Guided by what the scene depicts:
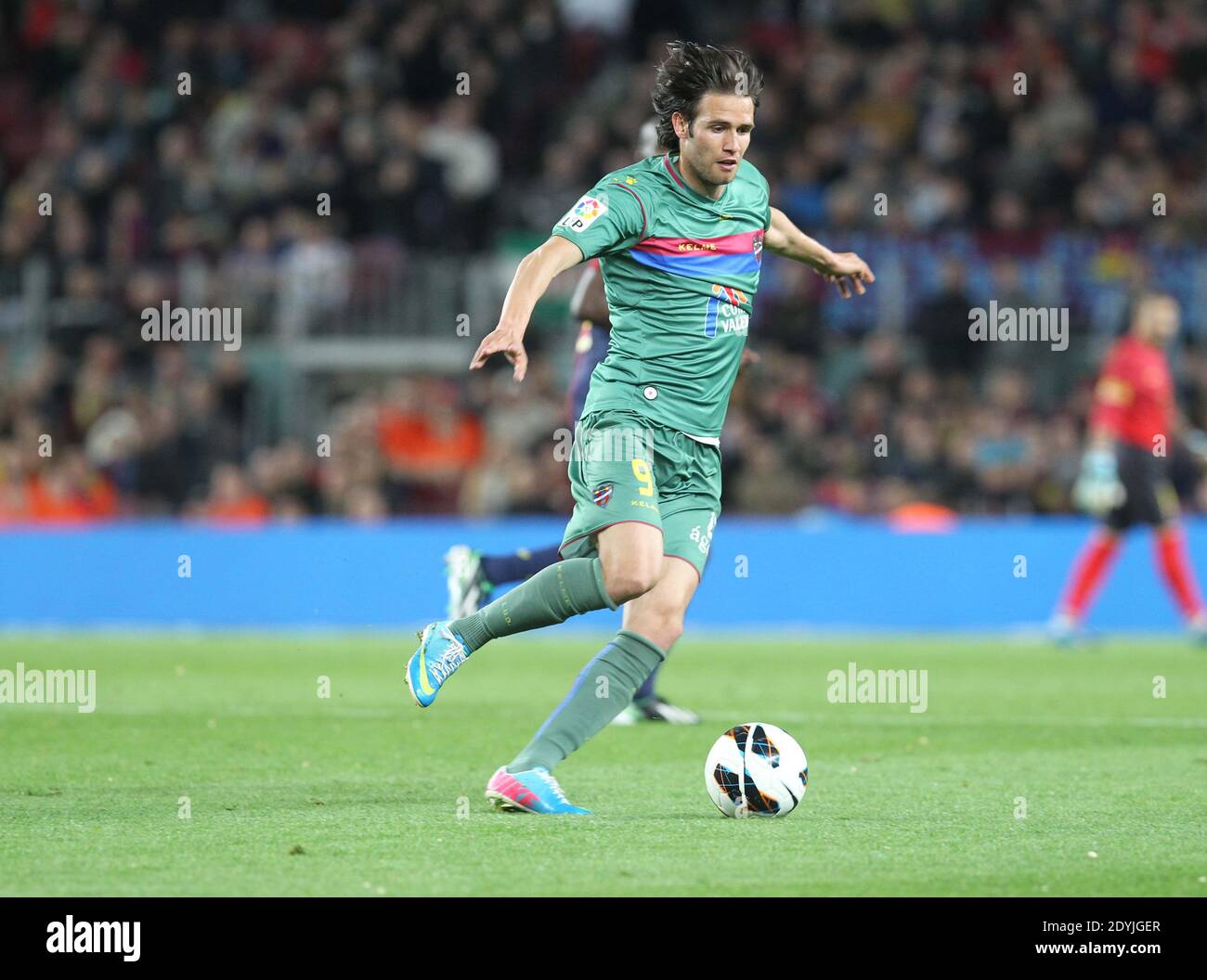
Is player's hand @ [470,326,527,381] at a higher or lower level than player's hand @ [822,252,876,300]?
lower

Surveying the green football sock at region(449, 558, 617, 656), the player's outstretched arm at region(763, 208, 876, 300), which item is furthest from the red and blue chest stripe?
the green football sock at region(449, 558, 617, 656)

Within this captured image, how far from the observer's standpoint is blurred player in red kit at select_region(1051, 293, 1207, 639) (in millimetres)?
13906

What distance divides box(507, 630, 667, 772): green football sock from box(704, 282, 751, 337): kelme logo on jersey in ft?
3.56

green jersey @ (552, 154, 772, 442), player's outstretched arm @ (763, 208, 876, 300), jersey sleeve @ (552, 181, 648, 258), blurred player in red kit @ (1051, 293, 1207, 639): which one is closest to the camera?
jersey sleeve @ (552, 181, 648, 258)

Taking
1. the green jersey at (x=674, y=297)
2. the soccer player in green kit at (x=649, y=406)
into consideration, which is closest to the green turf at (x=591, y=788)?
the soccer player in green kit at (x=649, y=406)

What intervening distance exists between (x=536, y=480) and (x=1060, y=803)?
33.5 ft

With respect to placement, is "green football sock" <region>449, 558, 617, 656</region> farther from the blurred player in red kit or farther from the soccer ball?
the blurred player in red kit

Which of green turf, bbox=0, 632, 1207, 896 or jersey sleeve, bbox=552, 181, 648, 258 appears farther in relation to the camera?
jersey sleeve, bbox=552, 181, 648, 258

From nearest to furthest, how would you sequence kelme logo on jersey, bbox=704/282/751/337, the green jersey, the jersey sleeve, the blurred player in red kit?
the jersey sleeve < the green jersey < kelme logo on jersey, bbox=704/282/751/337 < the blurred player in red kit

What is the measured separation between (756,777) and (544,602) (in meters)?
0.84

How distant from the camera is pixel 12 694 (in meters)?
10.5

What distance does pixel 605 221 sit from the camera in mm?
6172

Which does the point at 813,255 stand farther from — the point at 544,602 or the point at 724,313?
the point at 544,602

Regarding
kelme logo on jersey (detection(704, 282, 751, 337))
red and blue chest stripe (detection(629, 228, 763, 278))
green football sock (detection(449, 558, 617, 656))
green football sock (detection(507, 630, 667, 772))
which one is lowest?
green football sock (detection(507, 630, 667, 772))
